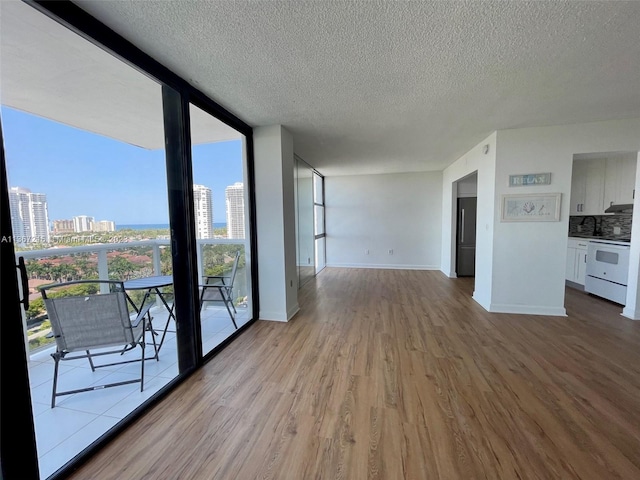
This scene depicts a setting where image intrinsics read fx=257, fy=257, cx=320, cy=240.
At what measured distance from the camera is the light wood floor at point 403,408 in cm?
136

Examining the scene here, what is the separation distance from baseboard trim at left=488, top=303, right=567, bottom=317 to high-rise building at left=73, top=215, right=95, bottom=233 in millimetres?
4598

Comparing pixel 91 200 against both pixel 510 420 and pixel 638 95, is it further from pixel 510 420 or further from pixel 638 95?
pixel 638 95

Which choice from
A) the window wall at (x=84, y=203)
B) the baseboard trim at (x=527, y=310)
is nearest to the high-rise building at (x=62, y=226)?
the window wall at (x=84, y=203)

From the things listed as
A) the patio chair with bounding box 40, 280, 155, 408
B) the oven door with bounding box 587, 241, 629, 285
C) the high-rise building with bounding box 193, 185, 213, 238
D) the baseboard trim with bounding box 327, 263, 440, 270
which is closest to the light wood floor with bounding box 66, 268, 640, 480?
the patio chair with bounding box 40, 280, 155, 408

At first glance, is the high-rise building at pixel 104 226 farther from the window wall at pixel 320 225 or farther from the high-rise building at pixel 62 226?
the window wall at pixel 320 225

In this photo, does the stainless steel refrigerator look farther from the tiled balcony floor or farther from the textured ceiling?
the tiled balcony floor

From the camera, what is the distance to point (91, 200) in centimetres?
207

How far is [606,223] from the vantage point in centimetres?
462

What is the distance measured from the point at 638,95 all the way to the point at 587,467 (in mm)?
3243

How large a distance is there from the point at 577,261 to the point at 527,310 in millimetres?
2040

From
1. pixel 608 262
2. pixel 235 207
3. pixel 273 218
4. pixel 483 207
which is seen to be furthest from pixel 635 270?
pixel 235 207

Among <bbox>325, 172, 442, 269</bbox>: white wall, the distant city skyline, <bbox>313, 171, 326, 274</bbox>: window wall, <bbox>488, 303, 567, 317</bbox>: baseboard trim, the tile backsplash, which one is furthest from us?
<bbox>313, 171, 326, 274</bbox>: window wall

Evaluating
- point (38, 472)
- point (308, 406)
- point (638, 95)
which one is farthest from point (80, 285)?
point (638, 95)

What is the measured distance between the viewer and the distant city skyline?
1626mm
